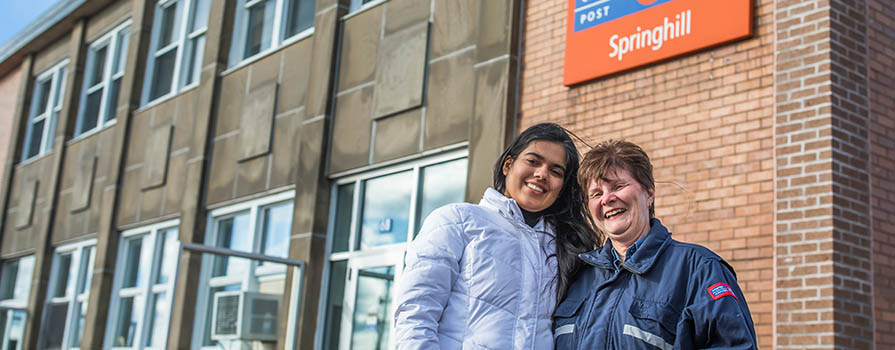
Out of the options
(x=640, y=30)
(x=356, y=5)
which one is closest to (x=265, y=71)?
(x=356, y=5)

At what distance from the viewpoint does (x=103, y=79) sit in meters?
17.5

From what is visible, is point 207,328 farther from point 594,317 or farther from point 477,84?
point 594,317

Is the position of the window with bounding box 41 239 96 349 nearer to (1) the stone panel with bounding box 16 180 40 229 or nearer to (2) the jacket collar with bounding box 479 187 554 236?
(1) the stone panel with bounding box 16 180 40 229

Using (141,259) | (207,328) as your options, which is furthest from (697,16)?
(141,259)

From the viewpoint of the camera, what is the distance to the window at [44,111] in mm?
19281

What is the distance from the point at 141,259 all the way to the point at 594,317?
1276 centimetres

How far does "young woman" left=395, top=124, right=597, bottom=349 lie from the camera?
3062 millimetres

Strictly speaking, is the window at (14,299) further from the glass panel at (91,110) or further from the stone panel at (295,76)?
the stone panel at (295,76)

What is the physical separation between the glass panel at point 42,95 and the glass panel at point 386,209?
12742 mm

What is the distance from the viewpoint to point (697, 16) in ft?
23.1

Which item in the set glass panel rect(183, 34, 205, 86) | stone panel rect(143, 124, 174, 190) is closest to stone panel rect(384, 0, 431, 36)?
glass panel rect(183, 34, 205, 86)

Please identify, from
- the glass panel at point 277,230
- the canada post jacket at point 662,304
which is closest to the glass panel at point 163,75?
the glass panel at point 277,230

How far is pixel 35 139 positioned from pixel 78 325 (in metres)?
6.07

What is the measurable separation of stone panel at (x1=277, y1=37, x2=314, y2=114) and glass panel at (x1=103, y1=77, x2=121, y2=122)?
20.6 feet
